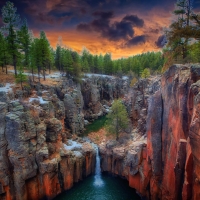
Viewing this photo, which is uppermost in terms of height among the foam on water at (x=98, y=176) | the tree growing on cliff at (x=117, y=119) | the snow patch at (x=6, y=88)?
the snow patch at (x=6, y=88)

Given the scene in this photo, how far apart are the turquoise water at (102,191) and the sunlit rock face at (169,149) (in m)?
1.54

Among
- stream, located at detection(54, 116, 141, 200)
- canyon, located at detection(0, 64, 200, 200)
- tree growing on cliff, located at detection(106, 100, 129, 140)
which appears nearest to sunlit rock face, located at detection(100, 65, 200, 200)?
canyon, located at detection(0, 64, 200, 200)

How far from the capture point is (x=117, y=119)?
3362 centimetres

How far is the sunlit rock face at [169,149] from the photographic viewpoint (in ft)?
45.4

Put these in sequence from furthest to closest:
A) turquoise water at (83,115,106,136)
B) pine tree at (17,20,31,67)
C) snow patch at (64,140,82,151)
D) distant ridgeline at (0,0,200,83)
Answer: turquoise water at (83,115,106,136) < pine tree at (17,20,31,67) < snow patch at (64,140,82,151) < distant ridgeline at (0,0,200,83)

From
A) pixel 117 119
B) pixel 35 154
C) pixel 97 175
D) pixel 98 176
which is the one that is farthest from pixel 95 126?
pixel 35 154

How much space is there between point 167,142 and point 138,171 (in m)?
8.92

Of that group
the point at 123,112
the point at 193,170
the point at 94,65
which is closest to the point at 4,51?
the point at 123,112

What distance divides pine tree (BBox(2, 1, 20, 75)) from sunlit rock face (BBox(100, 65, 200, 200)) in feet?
101

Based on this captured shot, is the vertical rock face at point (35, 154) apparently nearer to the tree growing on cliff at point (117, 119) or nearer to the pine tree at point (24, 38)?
the tree growing on cliff at point (117, 119)

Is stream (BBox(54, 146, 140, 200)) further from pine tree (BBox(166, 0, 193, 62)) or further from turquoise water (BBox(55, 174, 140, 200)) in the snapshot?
pine tree (BBox(166, 0, 193, 62))

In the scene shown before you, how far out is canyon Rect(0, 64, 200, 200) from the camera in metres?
15.4

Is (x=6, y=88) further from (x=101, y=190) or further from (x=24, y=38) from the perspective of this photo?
(x=101, y=190)

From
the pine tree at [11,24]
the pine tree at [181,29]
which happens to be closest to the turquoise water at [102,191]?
the pine tree at [181,29]
